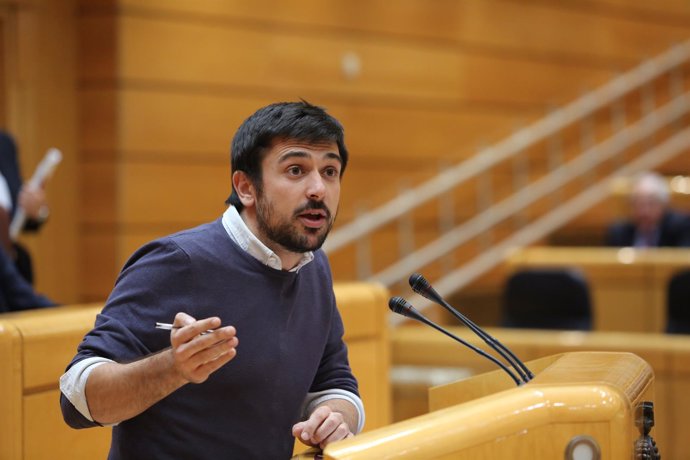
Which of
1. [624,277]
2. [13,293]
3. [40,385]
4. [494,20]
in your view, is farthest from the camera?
[494,20]

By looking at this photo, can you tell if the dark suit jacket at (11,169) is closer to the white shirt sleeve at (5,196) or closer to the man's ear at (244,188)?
the white shirt sleeve at (5,196)

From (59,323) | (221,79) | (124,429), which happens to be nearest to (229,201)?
(124,429)

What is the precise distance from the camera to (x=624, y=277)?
5938 mm

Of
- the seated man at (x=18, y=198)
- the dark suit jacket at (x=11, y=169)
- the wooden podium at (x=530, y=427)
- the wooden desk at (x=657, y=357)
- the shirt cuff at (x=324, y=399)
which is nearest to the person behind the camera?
the wooden podium at (x=530, y=427)

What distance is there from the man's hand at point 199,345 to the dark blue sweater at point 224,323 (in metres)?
0.20

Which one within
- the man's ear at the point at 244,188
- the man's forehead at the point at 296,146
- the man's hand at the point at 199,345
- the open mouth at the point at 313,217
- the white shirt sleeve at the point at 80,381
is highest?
the man's forehead at the point at 296,146

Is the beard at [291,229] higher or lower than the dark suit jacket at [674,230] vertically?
higher

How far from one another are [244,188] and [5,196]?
2.44 metres

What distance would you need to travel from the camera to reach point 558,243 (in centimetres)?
775

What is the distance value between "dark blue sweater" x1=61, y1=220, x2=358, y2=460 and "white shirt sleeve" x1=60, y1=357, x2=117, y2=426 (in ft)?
0.07

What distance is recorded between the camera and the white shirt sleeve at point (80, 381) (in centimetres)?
185

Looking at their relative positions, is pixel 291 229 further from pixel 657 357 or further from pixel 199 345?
pixel 657 357

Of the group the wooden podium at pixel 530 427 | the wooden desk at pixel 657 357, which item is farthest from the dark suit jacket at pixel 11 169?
the wooden podium at pixel 530 427

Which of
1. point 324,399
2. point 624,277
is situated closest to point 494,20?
point 624,277
